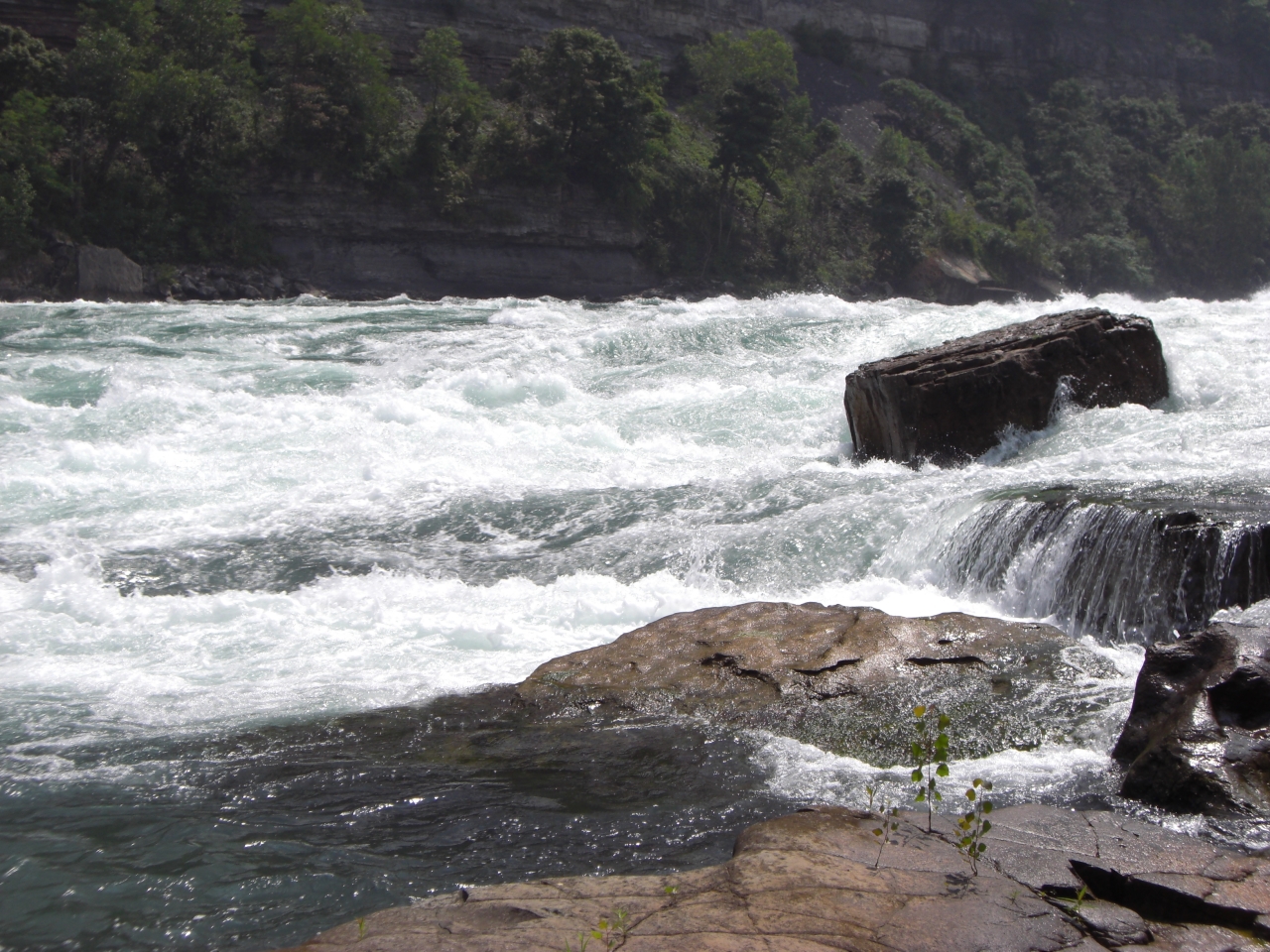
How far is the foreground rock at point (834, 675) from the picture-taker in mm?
5180

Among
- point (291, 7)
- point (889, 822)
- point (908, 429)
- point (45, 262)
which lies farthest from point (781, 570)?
point (291, 7)

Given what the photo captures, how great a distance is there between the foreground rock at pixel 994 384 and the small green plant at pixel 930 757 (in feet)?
18.1

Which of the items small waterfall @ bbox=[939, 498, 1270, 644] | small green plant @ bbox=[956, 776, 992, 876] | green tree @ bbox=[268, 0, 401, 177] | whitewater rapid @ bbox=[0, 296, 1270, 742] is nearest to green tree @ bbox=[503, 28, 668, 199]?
green tree @ bbox=[268, 0, 401, 177]

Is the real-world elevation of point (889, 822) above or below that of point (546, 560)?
above

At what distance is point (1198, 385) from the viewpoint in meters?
11.3

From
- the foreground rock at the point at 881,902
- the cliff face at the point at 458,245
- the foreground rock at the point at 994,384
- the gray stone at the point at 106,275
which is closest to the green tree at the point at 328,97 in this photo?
the cliff face at the point at 458,245

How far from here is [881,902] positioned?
3.22 metres

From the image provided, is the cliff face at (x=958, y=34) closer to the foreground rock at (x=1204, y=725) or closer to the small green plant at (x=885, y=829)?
the foreground rock at (x=1204, y=725)

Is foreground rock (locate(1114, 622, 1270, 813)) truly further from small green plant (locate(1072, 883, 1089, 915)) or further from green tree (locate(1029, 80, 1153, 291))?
green tree (locate(1029, 80, 1153, 291))

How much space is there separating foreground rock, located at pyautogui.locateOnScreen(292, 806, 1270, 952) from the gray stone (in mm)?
25205

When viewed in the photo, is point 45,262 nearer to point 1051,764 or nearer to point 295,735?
point 295,735

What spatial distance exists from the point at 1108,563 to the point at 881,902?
4234mm

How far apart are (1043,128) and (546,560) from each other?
50673 mm

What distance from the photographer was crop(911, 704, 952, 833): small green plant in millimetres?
3534
